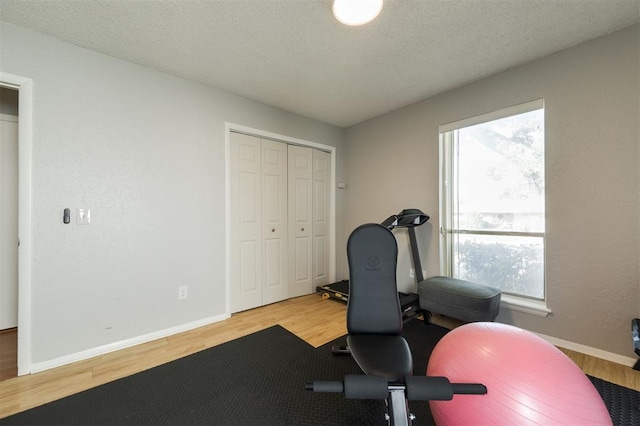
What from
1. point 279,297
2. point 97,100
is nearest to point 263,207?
point 279,297

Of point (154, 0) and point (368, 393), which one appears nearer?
point (368, 393)

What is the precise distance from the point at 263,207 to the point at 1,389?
2433 millimetres

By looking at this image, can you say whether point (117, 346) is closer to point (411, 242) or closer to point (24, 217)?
point (24, 217)

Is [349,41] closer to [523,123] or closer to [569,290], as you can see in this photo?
[523,123]

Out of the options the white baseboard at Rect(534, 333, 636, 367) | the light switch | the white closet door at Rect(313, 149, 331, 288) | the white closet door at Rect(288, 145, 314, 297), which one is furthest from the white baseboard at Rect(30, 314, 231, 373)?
the white baseboard at Rect(534, 333, 636, 367)

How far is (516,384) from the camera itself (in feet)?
3.10

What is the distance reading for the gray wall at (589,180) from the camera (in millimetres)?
1865

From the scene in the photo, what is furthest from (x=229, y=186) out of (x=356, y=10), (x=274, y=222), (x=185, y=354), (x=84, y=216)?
(x=356, y=10)

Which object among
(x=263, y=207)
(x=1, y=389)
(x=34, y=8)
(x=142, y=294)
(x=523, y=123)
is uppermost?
(x=34, y=8)

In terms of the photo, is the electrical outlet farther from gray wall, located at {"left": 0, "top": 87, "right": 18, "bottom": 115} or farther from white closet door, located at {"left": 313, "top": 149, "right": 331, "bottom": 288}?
gray wall, located at {"left": 0, "top": 87, "right": 18, "bottom": 115}

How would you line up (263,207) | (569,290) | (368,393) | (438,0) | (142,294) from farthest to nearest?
(263,207) → (142,294) → (569,290) → (438,0) → (368,393)

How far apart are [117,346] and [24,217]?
124cm

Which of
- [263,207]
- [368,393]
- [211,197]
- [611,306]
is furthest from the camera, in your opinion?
[263,207]

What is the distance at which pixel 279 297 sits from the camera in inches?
134
